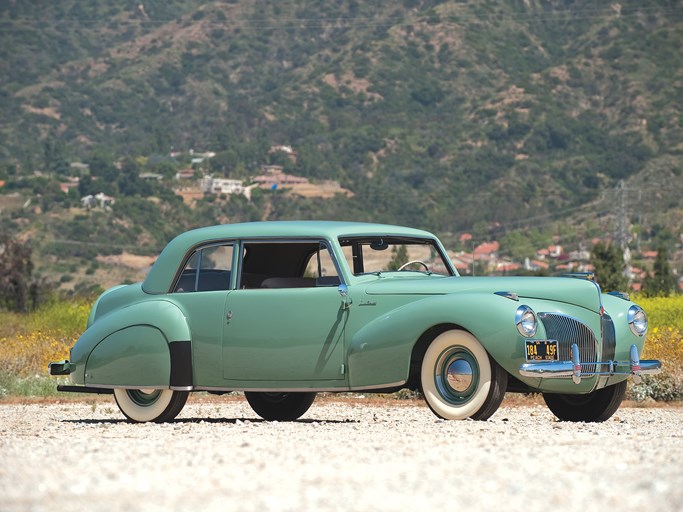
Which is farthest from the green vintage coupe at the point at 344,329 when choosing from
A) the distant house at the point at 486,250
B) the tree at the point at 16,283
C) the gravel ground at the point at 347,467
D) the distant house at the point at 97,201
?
the distant house at the point at 97,201

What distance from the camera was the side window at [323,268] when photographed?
12172mm

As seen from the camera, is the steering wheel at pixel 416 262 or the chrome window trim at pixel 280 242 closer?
the chrome window trim at pixel 280 242

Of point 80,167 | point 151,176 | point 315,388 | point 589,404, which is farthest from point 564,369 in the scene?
point 80,167

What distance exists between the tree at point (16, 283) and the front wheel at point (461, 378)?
3061cm

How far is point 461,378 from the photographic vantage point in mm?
11227

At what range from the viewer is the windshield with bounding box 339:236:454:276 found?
12.5 m

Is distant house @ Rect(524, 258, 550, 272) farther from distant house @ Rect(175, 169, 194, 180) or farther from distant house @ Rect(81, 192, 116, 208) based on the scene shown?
distant house @ Rect(175, 169, 194, 180)

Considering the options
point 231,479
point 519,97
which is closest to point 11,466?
point 231,479

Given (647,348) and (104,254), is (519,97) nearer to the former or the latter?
(104,254)

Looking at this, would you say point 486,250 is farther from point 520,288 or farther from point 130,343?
point 520,288

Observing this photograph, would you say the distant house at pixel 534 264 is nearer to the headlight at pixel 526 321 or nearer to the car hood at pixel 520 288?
the car hood at pixel 520 288

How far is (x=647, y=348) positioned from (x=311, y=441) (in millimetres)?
10495

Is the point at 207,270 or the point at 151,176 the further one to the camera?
the point at 151,176

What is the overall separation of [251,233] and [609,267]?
224 feet
